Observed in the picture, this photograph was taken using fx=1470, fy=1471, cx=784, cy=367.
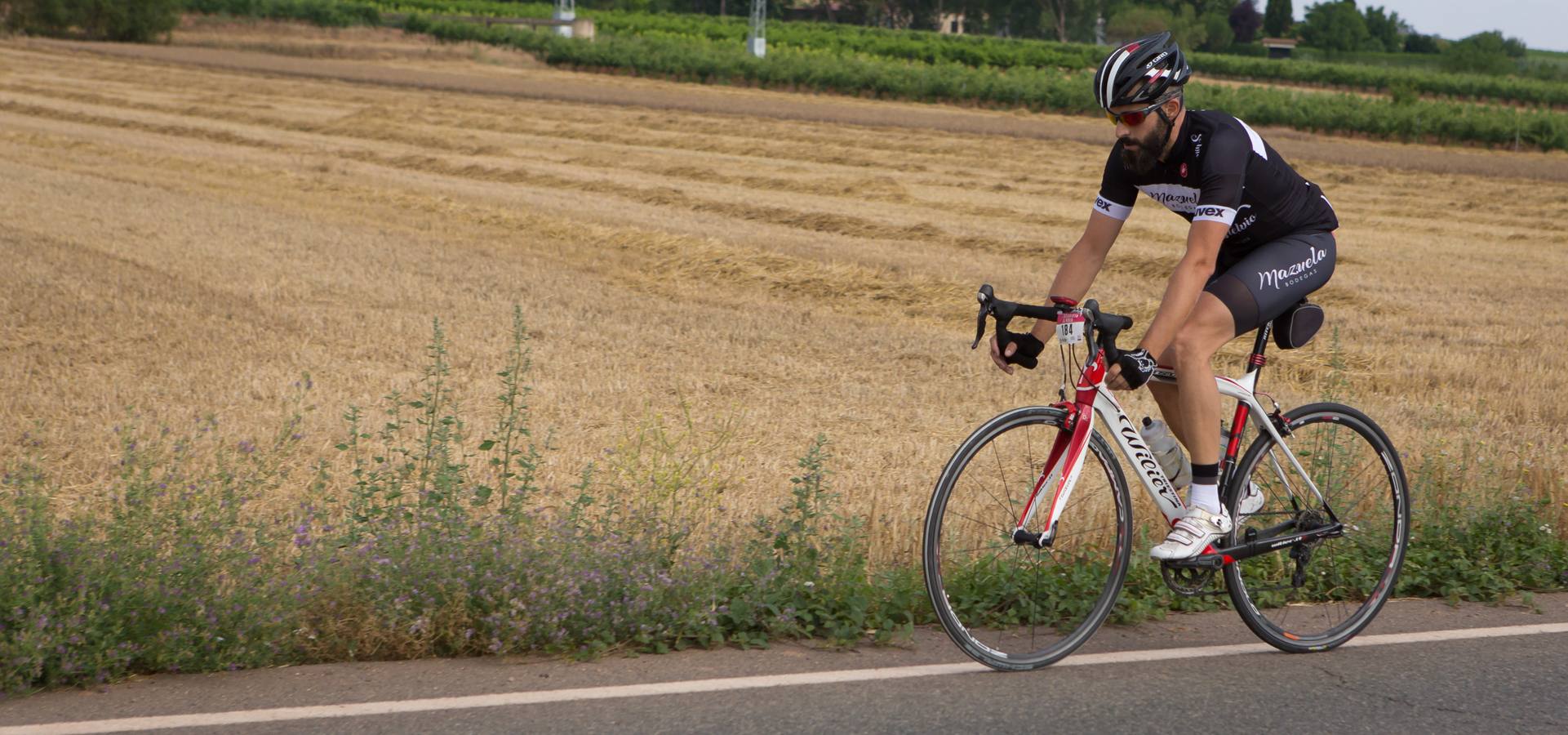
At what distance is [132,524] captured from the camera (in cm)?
515

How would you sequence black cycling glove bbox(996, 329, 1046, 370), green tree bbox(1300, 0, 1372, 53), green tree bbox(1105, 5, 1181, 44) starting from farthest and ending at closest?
green tree bbox(1300, 0, 1372, 53), green tree bbox(1105, 5, 1181, 44), black cycling glove bbox(996, 329, 1046, 370)

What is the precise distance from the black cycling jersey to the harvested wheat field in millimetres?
1872

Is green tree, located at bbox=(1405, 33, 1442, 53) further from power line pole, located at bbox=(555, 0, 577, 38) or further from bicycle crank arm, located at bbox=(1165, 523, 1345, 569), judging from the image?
bicycle crank arm, located at bbox=(1165, 523, 1345, 569)

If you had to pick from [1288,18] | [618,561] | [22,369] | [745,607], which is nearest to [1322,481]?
[745,607]

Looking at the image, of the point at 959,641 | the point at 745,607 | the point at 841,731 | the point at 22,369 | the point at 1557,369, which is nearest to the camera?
the point at 841,731

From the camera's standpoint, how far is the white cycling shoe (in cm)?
508

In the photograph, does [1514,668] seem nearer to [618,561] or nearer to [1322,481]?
[1322,481]

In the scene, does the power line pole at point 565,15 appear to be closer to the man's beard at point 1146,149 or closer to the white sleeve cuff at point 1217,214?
the man's beard at point 1146,149

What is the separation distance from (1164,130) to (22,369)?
796 cm

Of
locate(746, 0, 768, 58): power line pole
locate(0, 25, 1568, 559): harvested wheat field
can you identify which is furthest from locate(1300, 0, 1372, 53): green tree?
locate(0, 25, 1568, 559): harvested wheat field

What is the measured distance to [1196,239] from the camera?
16.1 feet

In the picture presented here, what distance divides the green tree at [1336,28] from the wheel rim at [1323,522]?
114790mm

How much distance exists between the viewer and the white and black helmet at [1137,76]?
480cm

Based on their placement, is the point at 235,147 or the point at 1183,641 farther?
the point at 235,147
